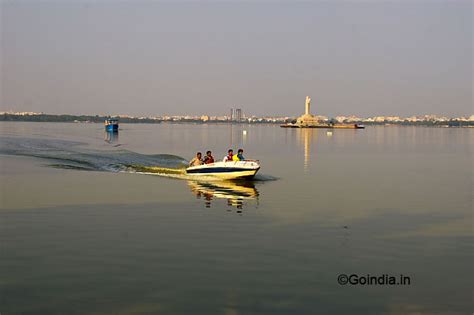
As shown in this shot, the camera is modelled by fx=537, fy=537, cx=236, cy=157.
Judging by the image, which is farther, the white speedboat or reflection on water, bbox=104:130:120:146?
reflection on water, bbox=104:130:120:146

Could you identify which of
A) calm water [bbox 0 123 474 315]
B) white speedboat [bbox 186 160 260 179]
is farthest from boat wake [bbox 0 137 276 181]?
calm water [bbox 0 123 474 315]

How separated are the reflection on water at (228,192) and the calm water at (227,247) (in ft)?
0.29

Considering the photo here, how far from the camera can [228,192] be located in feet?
102

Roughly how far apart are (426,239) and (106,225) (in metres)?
12.0

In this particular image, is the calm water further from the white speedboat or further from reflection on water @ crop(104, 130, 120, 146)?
reflection on water @ crop(104, 130, 120, 146)

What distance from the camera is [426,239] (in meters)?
19.6

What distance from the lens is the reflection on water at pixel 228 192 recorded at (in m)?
27.6

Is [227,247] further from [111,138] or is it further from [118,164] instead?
[111,138]

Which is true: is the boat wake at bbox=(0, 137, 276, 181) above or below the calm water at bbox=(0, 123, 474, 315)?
above

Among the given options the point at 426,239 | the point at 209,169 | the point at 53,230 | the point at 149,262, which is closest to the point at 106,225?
the point at 53,230

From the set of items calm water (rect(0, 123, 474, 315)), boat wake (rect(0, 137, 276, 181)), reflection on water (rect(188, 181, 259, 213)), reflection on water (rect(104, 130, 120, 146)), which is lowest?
calm water (rect(0, 123, 474, 315))

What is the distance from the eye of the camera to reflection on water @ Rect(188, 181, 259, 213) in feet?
90.6

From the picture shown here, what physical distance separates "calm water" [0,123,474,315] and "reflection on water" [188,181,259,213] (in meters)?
0.09

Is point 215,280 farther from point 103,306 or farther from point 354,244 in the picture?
point 354,244
